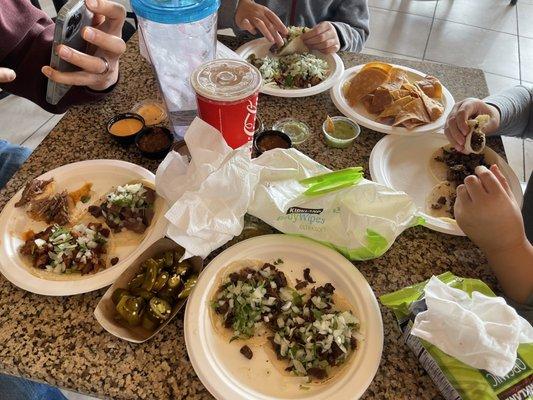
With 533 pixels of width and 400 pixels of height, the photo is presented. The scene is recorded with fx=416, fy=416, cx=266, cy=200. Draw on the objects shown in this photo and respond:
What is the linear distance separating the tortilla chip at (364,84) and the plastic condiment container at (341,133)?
11 cm

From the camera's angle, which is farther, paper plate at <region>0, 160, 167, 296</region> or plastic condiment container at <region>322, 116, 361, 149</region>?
plastic condiment container at <region>322, 116, 361, 149</region>

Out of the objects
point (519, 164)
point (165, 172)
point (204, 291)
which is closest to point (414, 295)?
point (204, 291)

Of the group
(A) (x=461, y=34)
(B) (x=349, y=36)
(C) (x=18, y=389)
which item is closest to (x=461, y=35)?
(A) (x=461, y=34)

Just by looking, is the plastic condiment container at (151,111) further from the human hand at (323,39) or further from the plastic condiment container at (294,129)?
the human hand at (323,39)

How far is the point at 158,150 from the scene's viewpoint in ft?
3.32

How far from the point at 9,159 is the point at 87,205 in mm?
556

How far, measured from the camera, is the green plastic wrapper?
0.61 m

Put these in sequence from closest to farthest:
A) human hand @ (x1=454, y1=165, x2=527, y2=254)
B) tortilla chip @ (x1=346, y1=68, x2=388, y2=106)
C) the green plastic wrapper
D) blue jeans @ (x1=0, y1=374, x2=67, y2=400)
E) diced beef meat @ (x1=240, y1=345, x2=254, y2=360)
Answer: the green plastic wrapper < diced beef meat @ (x1=240, y1=345, x2=254, y2=360) < human hand @ (x1=454, y1=165, x2=527, y2=254) < blue jeans @ (x1=0, y1=374, x2=67, y2=400) < tortilla chip @ (x1=346, y1=68, x2=388, y2=106)

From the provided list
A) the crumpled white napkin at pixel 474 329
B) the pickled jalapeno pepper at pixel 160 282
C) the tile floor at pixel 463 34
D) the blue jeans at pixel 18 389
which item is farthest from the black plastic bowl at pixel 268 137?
the tile floor at pixel 463 34

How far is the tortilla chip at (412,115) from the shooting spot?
3.84ft

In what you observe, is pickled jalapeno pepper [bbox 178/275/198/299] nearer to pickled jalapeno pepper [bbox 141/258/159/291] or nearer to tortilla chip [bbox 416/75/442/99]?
pickled jalapeno pepper [bbox 141/258/159/291]

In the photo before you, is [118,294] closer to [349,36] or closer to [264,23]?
[264,23]

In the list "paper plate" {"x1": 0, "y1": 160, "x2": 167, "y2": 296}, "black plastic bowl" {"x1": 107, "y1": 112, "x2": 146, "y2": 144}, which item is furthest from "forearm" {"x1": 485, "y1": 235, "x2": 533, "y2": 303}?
"black plastic bowl" {"x1": 107, "y1": 112, "x2": 146, "y2": 144}

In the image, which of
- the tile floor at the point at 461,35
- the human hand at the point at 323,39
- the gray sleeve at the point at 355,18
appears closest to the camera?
the human hand at the point at 323,39
